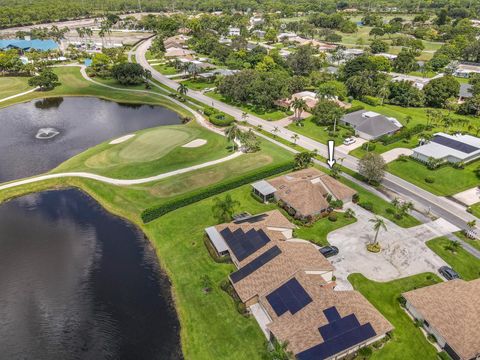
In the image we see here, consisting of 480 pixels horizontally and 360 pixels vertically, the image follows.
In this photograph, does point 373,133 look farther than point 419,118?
No

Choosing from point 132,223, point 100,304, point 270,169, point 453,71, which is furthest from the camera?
point 453,71

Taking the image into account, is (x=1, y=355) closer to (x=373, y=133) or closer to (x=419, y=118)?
(x=373, y=133)

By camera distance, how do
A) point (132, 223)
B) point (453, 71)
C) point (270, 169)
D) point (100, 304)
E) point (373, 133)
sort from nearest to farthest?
point (100, 304), point (132, 223), point (270, 169), point (373, 133), point (453, 71)

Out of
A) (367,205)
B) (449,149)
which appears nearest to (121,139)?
(367,205)

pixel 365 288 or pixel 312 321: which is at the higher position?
pixel 312 321

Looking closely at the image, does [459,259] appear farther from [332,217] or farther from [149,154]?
[149,154]

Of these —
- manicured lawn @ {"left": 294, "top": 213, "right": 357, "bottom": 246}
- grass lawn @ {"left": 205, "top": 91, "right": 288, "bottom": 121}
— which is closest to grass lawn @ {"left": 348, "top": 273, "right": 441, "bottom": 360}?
manicured lawn @ {"left": 294, "top": 213, "right": 357, "bottom": 246}

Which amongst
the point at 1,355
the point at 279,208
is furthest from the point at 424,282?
the point at 1,355

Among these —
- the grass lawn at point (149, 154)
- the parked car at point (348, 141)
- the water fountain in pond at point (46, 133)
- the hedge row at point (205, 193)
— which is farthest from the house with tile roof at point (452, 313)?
the water fountain in pond at point (46, 133)
